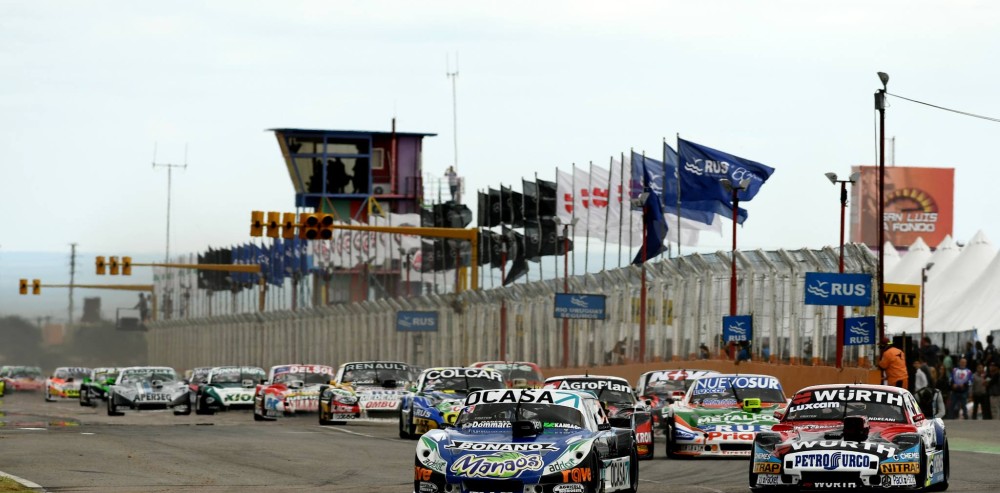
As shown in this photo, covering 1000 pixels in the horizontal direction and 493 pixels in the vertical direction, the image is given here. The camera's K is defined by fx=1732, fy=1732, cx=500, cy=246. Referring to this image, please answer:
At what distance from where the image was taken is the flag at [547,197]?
57.4 m

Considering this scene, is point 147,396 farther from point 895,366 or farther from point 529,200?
point 529,200

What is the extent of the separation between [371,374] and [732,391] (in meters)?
10.2

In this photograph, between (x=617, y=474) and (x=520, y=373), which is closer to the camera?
(x=617, y=474)

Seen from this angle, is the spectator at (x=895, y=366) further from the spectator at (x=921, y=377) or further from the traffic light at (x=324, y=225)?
the traffic light at (x=324, y=225)

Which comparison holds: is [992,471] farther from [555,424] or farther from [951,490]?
[555,424]

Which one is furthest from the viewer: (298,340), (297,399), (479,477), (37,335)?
(37,335)

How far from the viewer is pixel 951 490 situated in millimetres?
16547

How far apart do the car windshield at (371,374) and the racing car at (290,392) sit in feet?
9.88

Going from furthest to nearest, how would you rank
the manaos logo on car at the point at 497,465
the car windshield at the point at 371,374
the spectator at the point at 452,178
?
the spectator at the point at 452,178
the car windshield at the point at 371,374
the manaos logo on car at the point at 497,465

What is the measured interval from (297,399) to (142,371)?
316 inches

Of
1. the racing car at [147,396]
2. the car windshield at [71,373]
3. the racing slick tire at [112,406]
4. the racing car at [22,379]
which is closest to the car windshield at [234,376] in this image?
the racing car at [147,396]

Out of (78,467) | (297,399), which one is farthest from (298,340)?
(78,467)

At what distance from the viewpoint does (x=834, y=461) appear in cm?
1515

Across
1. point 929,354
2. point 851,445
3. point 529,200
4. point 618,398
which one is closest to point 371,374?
point 618,398
